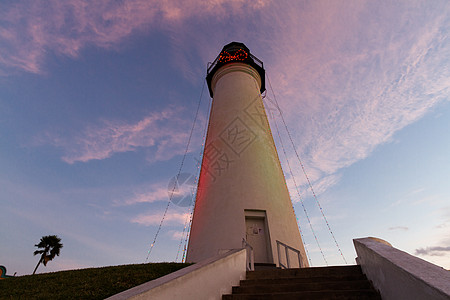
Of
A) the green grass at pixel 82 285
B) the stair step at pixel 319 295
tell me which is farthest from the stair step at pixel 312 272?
the green grass at pixel 82 285

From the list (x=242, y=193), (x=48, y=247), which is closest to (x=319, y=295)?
(x=242, y=193)

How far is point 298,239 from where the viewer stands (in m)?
8.76

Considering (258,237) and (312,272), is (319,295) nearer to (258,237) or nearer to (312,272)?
(312,272)

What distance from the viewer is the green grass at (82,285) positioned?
427cm

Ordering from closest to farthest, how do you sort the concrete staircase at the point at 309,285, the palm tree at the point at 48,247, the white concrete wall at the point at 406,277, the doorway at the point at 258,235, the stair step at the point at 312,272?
the white concrete wall at the point at 406,277
the concrete staircase at the point at 309,285
the stair step at the point at 312,272
the doorway at the point at 258,235
the palm tree at the point at 48,247

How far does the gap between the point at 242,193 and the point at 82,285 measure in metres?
5.68

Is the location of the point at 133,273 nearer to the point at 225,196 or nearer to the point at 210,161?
the point at 225,196

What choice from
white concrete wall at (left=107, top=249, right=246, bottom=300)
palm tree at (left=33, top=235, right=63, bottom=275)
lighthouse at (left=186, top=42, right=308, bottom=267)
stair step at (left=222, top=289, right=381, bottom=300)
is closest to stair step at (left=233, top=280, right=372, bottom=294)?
stair step at (left=222, top=289, right=381, bottom=300)

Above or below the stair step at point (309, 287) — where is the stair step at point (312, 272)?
above

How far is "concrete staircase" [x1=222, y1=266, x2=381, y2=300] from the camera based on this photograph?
3461 mm

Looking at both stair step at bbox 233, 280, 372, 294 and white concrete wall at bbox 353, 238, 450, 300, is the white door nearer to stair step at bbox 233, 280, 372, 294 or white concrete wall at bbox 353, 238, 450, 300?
stair step at bbox 233, 280, 372, 294

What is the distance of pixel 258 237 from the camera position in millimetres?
8344

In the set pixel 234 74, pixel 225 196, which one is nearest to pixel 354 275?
pixel 225 196

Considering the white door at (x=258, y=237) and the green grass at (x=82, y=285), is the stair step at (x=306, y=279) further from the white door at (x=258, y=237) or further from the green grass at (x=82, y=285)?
the white door at (x=258, y=237)
